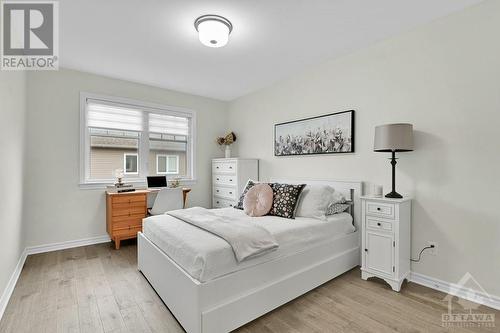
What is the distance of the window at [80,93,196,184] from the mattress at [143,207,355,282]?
70.9 inches

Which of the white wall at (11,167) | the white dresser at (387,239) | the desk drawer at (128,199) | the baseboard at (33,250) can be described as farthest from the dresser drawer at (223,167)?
the white wall at (11,167)

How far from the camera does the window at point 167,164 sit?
4400 mm

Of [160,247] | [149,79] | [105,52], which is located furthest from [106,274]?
[149,79]

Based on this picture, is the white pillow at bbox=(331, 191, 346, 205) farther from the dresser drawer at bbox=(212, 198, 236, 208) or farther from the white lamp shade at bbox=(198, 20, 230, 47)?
the white lamp shade at bbox=(198, 20, 230, 47)

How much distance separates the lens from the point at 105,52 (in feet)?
9.69

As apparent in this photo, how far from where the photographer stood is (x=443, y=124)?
2283mm

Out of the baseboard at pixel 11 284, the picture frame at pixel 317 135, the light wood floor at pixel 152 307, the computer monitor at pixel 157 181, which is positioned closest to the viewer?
the light wood floor at pixel 152 307

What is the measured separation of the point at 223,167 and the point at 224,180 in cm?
25

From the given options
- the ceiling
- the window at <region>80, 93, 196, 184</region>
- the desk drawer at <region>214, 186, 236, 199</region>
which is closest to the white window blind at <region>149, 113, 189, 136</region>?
the window at <region>80, 93, 196, 184</region>

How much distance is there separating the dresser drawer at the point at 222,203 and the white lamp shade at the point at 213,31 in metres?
2.68

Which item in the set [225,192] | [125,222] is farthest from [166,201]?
[225,192]

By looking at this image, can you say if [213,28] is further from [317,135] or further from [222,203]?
[222,203]

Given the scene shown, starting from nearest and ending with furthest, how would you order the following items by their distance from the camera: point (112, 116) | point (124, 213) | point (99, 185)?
point (124, 213), point (99, 185), point (112, 116)

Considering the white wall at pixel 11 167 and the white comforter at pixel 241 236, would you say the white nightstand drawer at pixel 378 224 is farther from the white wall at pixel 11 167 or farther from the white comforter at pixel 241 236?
the white wall at pixel 11 167
